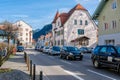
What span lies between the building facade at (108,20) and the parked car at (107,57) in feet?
55.8

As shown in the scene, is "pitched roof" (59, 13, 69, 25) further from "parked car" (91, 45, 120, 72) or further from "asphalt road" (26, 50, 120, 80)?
"parked car" (91, 45, 120, 72)

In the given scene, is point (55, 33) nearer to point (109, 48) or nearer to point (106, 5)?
point (106, 5)

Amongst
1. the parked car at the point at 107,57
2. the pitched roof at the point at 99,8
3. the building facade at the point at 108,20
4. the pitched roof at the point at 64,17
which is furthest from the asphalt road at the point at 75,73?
the pitched roof at the point at 64,17

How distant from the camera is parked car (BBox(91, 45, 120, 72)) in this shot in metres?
19.8

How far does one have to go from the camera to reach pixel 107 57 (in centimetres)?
2123

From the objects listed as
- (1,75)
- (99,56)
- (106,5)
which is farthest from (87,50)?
(1,75)

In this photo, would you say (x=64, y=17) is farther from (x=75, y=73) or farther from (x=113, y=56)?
(x=75, y=73)

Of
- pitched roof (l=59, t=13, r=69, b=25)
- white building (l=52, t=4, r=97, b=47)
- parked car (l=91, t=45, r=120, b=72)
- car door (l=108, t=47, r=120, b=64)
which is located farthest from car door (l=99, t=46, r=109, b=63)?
pitched roof (l=59, t=13, r=69, b=25)

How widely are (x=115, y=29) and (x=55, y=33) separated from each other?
54.4 m

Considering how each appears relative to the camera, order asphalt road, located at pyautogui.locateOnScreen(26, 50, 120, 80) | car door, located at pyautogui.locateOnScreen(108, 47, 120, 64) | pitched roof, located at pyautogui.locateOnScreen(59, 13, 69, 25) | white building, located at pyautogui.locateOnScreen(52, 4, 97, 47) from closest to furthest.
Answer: asphalt road, located at pyautogui.locateOnScreen(26, 50, 120, 80) → car door, located at pyautogui.locateOnScreen(108, 47, 120, 64) → white building, located at pyautogui.locateOnScreen(52, 4, 97, 47) → pitched roof, located at pyautogui.locateOnScreen(59, 13, 69, 25)

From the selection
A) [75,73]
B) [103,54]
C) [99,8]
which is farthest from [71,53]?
[75,73]

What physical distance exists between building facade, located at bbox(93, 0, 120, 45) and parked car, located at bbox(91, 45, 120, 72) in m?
17.0

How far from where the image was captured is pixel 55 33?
311 feet

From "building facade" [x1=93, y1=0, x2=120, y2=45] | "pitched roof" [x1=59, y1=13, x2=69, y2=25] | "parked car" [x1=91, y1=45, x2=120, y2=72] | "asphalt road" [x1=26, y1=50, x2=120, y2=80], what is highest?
"pitched roof" [x1=59, y1=13, x2=69, y2=25]
